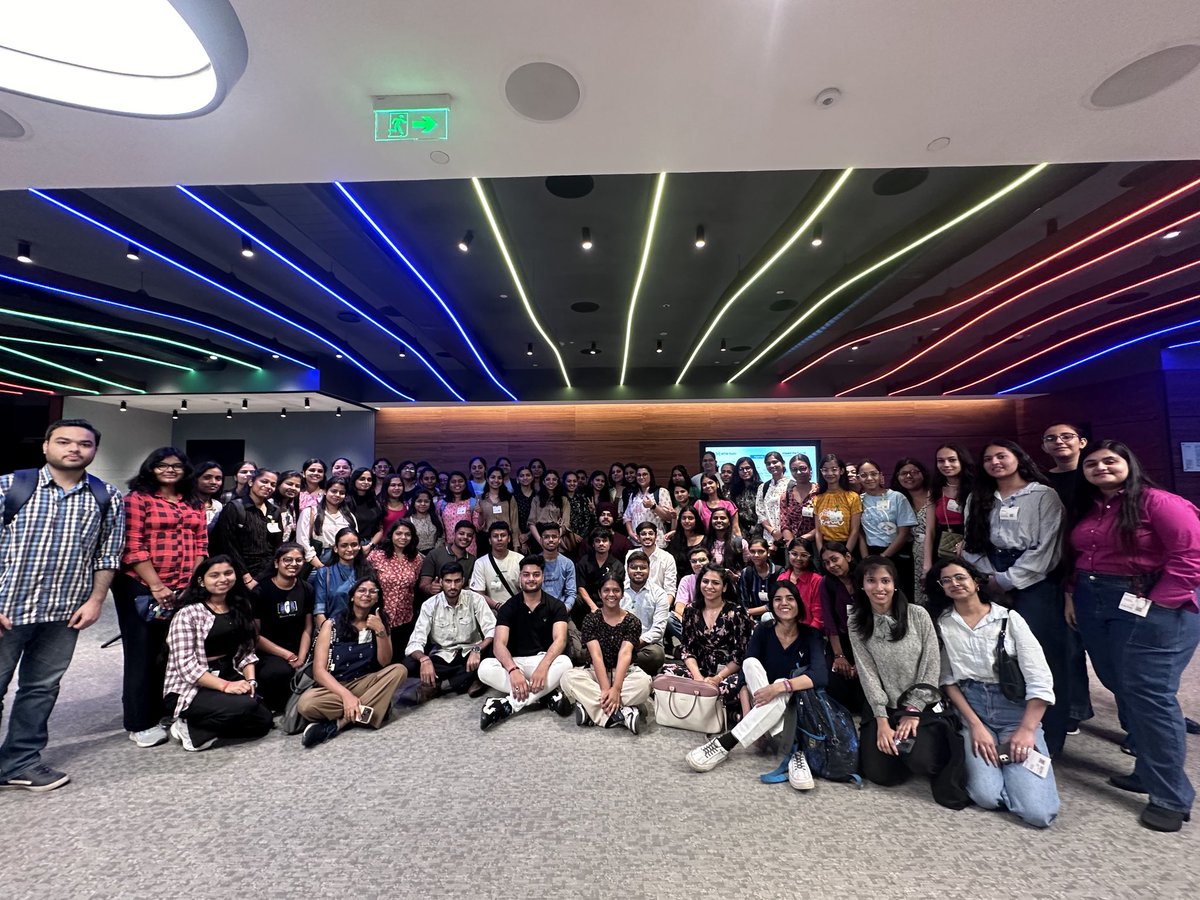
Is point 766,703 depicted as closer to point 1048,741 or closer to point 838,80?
point 1048,741

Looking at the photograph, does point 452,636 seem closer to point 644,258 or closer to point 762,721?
point 762,721

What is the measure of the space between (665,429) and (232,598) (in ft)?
24.1

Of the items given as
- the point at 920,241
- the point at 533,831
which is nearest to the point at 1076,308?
the point at 920,241

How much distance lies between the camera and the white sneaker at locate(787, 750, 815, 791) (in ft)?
7.98

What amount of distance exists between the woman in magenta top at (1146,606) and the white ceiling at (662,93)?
1541 mm

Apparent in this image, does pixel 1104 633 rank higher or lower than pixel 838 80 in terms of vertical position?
lower

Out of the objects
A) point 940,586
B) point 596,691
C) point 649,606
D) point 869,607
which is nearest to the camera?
point 940,586

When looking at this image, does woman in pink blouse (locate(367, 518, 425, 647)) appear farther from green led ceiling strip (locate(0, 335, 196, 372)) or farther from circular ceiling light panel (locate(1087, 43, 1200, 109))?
green led ceiling strip (locate(0, 335, 196, 372))

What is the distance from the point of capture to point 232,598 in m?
3.18

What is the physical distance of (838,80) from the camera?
2062 millimetres

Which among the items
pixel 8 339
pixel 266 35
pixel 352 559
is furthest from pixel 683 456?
pixel 8 339

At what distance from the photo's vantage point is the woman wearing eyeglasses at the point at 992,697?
2.21 meters

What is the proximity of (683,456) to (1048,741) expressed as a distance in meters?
7.10

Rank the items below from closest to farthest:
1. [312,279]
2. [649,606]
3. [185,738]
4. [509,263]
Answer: [185,738] < [649,606] < [509,263] < [312,279]
